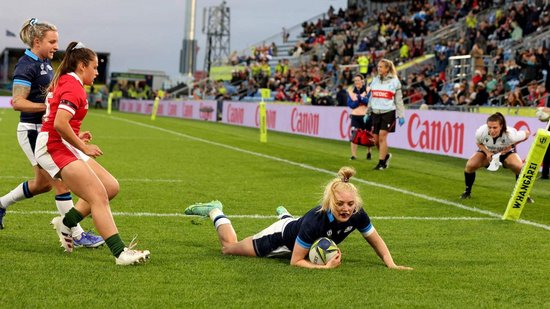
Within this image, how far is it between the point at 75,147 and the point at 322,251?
2064 mm

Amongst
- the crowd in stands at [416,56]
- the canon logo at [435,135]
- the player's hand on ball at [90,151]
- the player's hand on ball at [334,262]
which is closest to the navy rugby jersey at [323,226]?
the player's hand on ball at [334,262]

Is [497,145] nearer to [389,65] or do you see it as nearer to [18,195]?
[389,65]

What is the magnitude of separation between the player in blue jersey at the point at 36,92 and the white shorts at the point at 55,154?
0.88m

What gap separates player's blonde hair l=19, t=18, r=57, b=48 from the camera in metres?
7.80

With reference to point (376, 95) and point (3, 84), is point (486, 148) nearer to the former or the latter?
point (376, 95)

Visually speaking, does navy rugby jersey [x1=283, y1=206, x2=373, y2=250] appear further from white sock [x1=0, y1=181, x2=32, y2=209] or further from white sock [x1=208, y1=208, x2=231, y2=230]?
white sock [x1=0, y1=181, x2=32, y2=209]

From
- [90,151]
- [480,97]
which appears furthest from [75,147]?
[480,97]

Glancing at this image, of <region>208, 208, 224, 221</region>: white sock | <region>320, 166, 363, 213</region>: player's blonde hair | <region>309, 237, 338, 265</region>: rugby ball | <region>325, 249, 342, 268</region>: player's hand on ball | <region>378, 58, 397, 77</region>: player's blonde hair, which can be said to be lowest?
<region>325, 249, 342, 268</region>: player's hand on ball

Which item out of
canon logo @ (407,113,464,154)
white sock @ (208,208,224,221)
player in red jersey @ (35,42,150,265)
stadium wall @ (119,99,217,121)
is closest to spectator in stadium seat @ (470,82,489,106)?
canon logo @ (407,113,464,154)

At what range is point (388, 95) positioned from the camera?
17750mm

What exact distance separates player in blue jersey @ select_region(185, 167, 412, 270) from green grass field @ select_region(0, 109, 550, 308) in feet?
0.34

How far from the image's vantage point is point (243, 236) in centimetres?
859

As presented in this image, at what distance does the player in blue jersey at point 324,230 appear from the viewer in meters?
6.65

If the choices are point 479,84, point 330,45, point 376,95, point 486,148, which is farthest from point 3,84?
point 486,148
